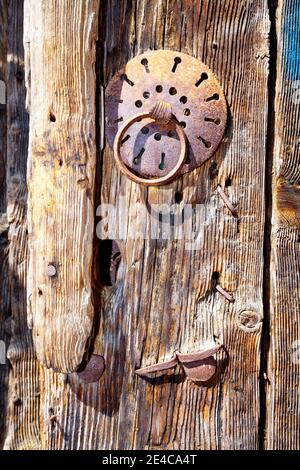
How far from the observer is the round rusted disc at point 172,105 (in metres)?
1.22

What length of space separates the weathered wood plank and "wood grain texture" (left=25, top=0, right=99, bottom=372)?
0.22 metres

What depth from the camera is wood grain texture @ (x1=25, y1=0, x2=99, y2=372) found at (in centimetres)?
121

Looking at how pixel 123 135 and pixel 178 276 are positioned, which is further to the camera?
pixel 178 276

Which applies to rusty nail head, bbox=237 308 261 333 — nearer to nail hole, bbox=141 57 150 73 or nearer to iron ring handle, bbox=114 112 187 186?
iron ring handle, bbox=114 112 187 186

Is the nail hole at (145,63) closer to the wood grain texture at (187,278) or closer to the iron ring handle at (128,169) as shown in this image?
the wood grain texture at (187,278)

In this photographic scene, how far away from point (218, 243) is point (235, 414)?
45 centimetres

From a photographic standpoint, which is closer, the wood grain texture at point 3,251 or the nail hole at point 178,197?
the nail hole at point 178,197

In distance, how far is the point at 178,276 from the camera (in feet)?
4.19

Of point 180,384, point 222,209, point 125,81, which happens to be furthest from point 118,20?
point 180,384

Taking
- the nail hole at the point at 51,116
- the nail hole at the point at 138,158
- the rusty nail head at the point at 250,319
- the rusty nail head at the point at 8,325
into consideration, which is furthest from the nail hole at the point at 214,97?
the rusty nail head at the point at 8,325

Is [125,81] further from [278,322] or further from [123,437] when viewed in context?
[123,437]

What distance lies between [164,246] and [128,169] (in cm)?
22

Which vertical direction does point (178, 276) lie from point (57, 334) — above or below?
above

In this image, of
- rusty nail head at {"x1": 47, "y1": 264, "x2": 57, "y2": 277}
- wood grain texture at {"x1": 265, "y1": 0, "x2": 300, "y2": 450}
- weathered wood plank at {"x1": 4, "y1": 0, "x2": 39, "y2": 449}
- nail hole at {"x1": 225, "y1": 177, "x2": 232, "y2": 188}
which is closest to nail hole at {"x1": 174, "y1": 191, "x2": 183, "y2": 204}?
nail hole at {"x1": 225, "y1": 177, "x2": 232, "y2": 188}
